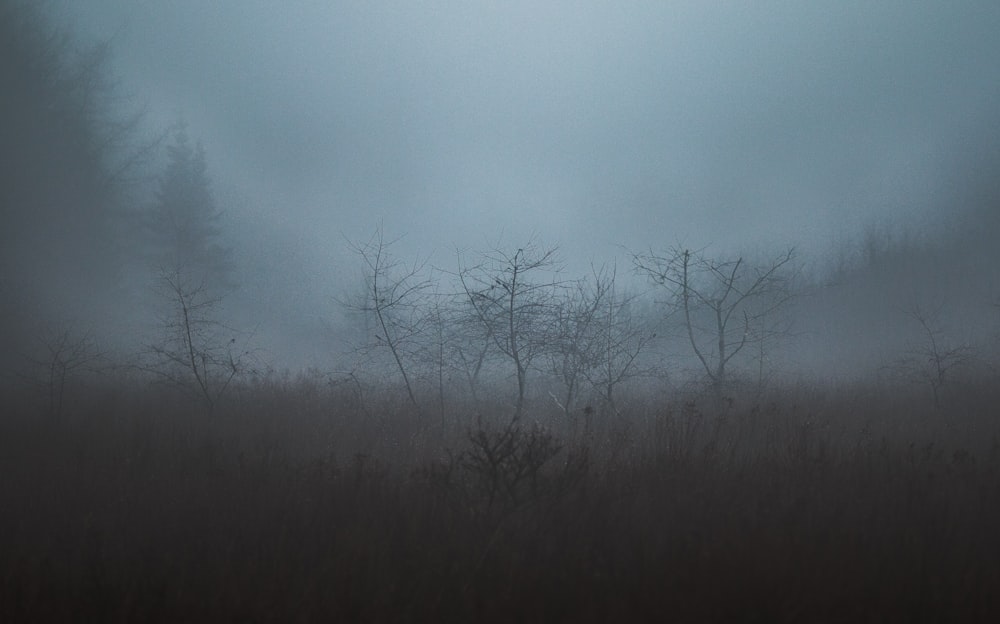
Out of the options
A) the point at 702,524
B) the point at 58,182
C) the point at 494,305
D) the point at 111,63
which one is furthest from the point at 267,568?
the point at 111,63

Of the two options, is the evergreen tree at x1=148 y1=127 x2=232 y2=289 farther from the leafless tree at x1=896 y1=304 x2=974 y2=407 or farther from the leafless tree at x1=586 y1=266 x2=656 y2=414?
the leafless tree at x1=896 y1=304 x2=974 y2=407

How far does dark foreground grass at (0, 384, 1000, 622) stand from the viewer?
2975 mm

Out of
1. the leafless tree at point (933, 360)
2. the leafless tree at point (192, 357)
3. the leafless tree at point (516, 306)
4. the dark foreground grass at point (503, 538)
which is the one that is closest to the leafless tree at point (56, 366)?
the leafless tree at point (192, 357)

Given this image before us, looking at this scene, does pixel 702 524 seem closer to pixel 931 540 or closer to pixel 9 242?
pixel 931 540

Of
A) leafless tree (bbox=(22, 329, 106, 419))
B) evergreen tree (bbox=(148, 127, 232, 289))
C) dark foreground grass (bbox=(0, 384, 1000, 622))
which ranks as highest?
evergreen tree (bbox=(148, 127, 232, 289))

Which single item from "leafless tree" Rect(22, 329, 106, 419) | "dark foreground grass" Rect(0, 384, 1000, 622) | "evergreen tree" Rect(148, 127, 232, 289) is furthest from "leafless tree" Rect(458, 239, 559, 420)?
"evergreen tree" Rect(148, 127, 232, 289)

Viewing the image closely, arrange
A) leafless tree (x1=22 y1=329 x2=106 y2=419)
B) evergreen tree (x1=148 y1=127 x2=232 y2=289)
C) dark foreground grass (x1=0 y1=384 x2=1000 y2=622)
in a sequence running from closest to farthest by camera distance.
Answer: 1. dark foreground grass (x1=0 y1=384 x2=1000 y2=622)
2. leafless tree (x1=22 y1=329 x2=106 y2=419)
3. evergreen tree (x1=148 y1=127 x2=232 y2=289)

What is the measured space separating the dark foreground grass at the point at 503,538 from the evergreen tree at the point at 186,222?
20812 mm

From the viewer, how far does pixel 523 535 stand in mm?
3883

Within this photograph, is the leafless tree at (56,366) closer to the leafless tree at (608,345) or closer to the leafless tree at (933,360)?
the leafless tree at (608,345)

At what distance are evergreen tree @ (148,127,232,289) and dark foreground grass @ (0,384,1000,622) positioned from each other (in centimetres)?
2081

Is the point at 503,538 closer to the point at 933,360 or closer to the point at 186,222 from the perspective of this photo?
the point at 933,360

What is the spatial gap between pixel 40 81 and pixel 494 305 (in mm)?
18600

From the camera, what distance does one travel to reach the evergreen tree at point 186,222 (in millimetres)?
25719
